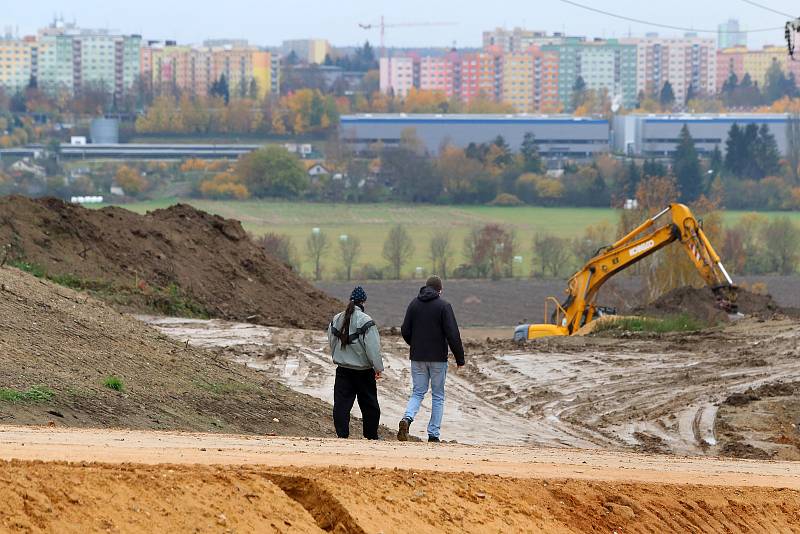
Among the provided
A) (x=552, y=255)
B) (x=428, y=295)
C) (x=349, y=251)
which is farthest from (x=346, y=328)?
(x=552, y=255)

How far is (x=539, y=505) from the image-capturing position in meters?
10.6

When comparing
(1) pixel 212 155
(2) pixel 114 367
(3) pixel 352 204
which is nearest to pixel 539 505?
(2) pixel 114 367

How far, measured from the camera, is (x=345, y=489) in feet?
32.9

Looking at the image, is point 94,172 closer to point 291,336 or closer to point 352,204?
point 352,204

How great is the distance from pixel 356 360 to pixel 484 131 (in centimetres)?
12600

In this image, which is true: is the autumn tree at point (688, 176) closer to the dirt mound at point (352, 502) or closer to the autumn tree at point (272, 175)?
the autumn tree at point (272, 175)

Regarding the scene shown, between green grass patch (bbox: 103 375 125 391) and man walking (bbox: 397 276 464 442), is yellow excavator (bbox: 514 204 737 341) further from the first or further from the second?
man walking (bbox: 397 276 464 442)

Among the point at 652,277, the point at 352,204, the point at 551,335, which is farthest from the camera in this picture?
the point at 352,204

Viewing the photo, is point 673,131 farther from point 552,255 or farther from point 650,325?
point 650,325

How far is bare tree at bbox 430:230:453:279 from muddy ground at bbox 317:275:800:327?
10.9 feet

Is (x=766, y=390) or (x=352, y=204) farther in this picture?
(x=352, y=204)

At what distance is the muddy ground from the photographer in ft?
186

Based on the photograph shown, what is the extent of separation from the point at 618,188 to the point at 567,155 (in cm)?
3167

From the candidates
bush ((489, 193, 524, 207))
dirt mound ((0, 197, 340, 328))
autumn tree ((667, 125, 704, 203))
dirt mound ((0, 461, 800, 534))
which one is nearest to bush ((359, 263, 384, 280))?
dirt mound ((0, 197, 340, 328))
